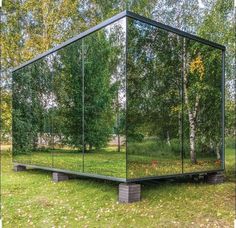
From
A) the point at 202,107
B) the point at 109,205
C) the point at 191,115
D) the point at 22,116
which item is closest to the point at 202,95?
the point at 202,107

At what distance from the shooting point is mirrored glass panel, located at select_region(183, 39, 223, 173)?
7258mm

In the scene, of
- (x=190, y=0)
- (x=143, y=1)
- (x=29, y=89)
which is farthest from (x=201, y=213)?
(x=143, y=1)

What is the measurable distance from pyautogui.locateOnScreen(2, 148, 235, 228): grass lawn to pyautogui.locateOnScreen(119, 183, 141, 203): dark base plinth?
0.46 ft

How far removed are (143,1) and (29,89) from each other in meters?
5.46

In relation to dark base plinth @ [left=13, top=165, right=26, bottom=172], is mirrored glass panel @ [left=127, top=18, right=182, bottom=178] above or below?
above

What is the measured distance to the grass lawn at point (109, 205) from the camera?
4.97m

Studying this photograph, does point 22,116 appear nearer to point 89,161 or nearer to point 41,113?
point 41,113

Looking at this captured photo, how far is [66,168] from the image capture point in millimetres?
7793

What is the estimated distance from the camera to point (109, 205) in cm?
581

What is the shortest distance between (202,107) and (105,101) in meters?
2.34

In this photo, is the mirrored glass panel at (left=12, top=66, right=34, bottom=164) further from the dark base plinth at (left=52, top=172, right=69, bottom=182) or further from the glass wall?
the dark base plinth at (left=52, top=172, right=69, bottom=182)

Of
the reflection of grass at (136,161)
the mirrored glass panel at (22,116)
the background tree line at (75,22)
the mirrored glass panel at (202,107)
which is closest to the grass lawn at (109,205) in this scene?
the reflection of grass at (136,161)

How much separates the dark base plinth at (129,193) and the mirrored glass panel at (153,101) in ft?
0.64

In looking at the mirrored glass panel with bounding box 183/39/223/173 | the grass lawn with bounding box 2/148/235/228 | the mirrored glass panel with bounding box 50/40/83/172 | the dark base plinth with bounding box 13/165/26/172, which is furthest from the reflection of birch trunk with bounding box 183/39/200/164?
the dark base plinth with bounding box 13/165/26/172
